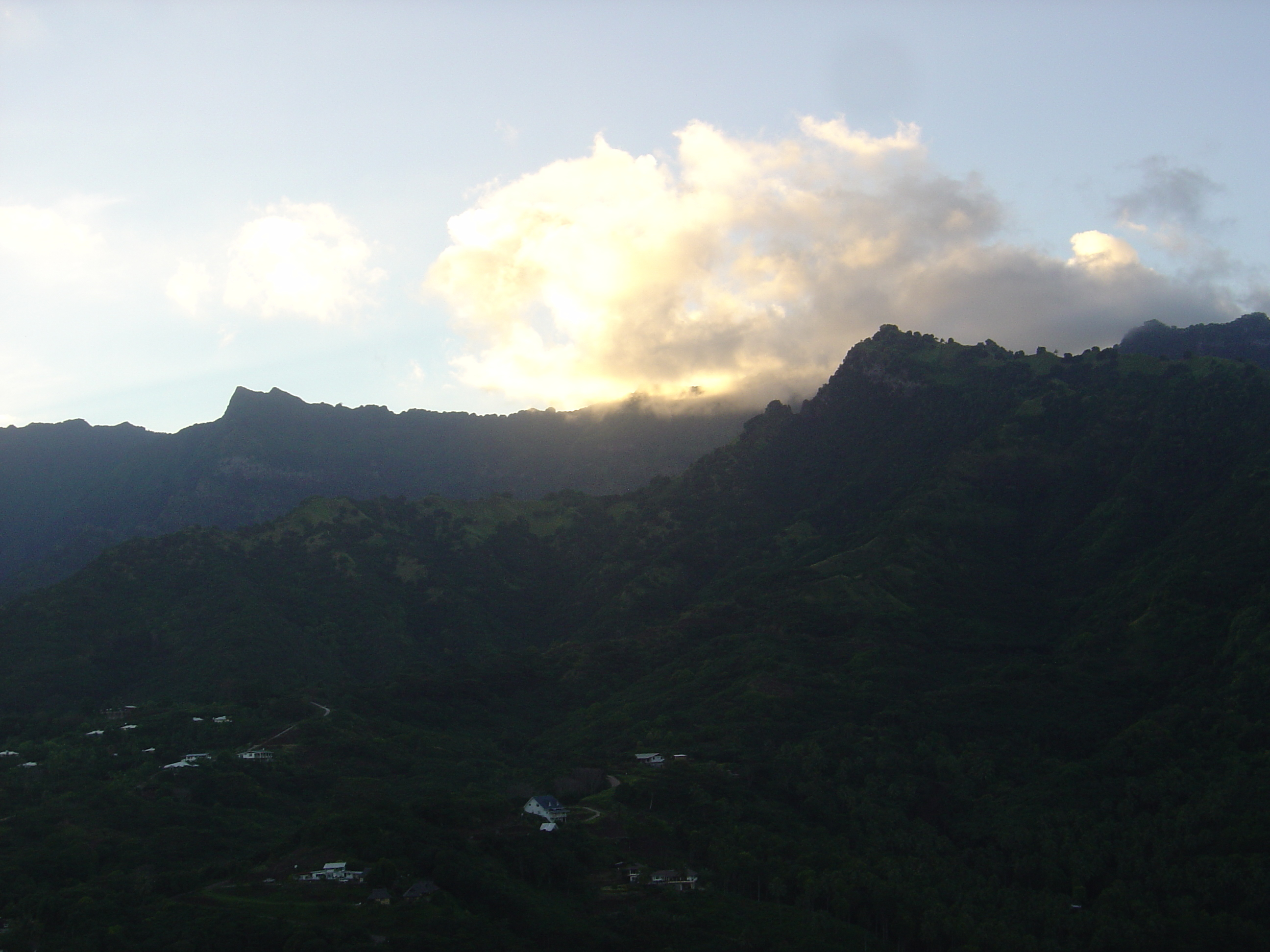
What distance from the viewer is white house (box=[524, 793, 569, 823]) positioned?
132 m

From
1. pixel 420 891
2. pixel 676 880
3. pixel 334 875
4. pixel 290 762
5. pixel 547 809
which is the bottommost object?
pixel 676 880

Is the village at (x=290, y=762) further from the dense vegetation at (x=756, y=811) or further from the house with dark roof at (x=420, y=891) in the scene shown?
the dense vegetation at (x=756, y=811)

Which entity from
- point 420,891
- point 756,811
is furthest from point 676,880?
point 420,891

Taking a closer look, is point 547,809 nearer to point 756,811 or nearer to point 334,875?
point 756,811

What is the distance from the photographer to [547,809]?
133250 millimetres

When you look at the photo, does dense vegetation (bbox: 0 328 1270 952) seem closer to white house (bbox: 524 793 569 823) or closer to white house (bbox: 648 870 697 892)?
white house (bbox: 648 870 697 892)

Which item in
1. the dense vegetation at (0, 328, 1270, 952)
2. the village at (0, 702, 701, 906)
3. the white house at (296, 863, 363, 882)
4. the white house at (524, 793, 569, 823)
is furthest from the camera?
the white house at (524, 793, 569, 823)

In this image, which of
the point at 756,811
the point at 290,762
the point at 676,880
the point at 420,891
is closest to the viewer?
the point at 420,891

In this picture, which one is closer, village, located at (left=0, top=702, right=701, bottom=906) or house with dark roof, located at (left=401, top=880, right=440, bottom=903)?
house with dark roof, located at (left=401, top=880, right=440, bottom=903)

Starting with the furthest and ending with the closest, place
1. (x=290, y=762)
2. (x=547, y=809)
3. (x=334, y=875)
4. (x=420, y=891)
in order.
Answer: (x=290, y=762) → (x=547, y=809) → (x=334, y=875) → (x=420, y=891)

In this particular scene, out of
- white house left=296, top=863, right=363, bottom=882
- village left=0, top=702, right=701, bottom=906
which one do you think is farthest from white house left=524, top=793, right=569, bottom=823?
white house left=296, top=863, right=363, bottom=882

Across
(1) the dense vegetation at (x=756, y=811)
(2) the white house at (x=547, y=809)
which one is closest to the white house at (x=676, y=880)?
(1) the dense vegetation at (x=756, y=811)

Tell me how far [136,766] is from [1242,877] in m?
135

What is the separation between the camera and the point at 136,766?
6289 inches
